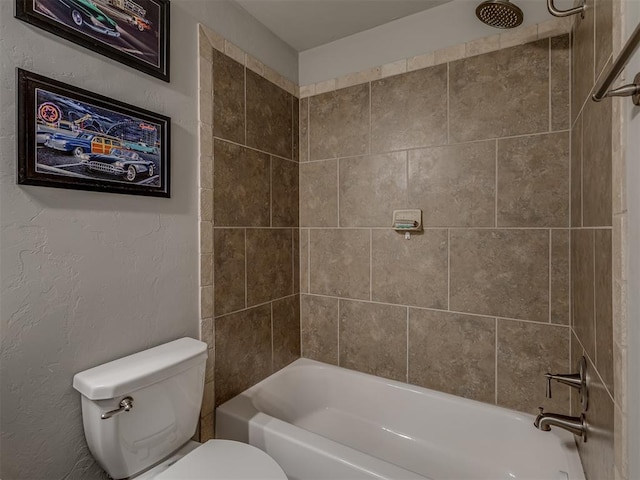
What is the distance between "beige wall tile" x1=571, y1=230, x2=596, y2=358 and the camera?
109cm

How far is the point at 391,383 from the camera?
6.48ft

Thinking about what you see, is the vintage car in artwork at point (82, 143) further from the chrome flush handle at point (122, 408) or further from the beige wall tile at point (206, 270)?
the chrome flush handle at point (122, 408)

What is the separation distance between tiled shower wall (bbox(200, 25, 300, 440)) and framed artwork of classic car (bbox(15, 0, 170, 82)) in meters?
0.23

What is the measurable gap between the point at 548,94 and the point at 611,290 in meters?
1.16

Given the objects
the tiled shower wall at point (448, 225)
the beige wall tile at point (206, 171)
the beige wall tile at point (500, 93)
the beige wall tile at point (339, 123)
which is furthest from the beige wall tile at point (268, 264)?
the beige wall tile at point (500, 93)

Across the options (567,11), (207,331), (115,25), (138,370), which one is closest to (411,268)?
(207,331)

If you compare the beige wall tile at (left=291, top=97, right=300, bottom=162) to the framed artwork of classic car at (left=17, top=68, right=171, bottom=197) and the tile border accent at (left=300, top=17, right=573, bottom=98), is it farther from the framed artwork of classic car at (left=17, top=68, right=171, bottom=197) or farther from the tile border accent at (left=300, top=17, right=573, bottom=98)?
the framed artwork of classic car at (left=17, top=68, right=171, bottom=197)

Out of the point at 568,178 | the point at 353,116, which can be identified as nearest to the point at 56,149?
the point at 353,116

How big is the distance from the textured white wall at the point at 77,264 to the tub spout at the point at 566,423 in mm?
1570

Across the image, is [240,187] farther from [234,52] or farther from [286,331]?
[286,331]

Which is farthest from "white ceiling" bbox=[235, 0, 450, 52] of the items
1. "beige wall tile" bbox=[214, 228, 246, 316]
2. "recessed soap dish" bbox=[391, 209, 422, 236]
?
"beige wall tile" bbox=[214, 228, 246, 316]

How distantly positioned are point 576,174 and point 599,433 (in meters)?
0.97

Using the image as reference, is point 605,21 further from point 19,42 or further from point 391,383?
point 391,383

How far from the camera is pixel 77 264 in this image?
116 centimetres
